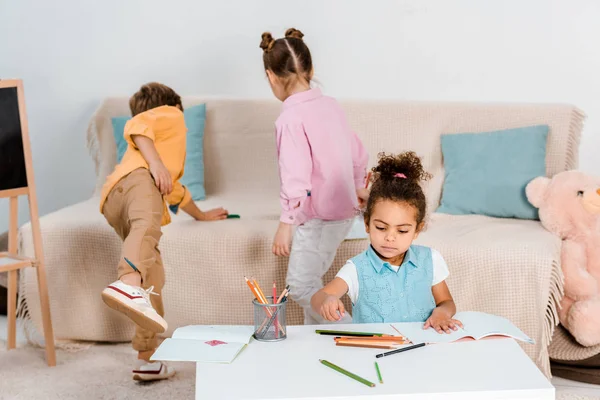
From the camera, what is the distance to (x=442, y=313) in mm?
1586

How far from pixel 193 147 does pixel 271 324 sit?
1656mm

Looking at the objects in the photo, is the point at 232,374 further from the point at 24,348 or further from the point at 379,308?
the point at 24,348

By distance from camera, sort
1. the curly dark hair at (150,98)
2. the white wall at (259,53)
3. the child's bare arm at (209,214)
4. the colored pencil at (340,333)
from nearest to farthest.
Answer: the colored pencil at (340,333) → the curly dark hair at (150,98) → the child's bare arm at (209,214) → the white wall at (259,53)

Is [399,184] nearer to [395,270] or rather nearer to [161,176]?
[395,270]

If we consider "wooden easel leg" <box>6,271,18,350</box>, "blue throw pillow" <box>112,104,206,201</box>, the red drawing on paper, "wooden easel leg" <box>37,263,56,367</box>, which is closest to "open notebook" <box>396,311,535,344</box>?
the red drawing on paper

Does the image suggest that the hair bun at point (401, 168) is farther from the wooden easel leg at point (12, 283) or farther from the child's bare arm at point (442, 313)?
the wooden easel leg at point (12, 283)

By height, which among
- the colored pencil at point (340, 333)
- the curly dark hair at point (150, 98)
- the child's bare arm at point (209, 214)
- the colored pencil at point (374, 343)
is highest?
the curly dark hair at point (150, 98)

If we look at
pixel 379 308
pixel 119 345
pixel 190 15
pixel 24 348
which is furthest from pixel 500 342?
pixel 190 15

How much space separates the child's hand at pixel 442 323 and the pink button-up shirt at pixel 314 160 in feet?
2.12

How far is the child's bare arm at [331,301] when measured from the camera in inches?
60.1

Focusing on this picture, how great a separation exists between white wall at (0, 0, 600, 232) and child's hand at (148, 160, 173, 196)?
46.8 inches

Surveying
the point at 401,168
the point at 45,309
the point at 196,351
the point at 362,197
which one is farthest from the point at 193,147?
the point at 196,351

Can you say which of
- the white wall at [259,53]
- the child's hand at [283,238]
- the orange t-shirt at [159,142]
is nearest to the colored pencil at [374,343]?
the child's hand at [283,238]

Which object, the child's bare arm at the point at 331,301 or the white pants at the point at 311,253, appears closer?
the child's bare arm at the point at 331,301
